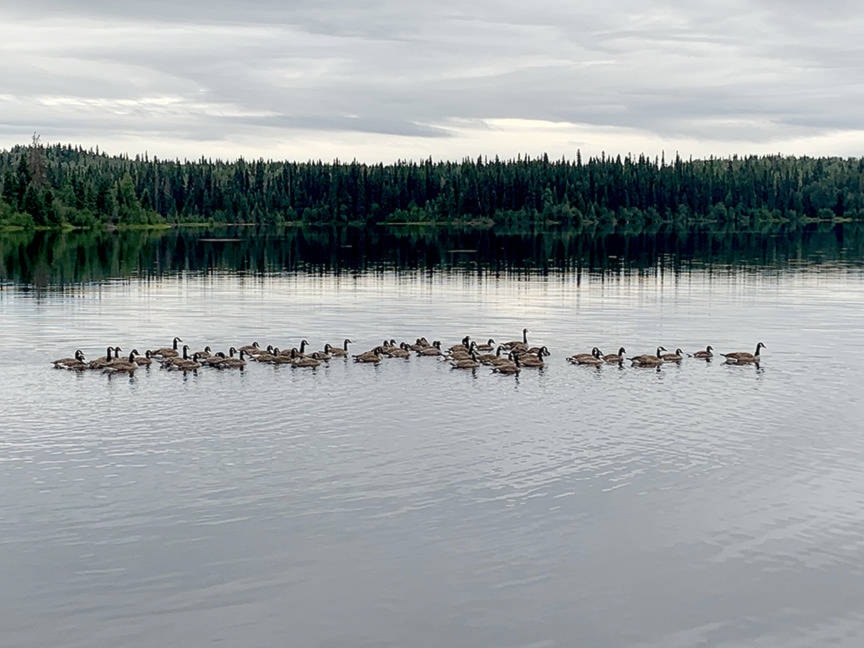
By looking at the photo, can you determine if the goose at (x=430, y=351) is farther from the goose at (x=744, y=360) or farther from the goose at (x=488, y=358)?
the goose at (x=744, y=360)

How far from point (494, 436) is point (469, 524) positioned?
9.88m

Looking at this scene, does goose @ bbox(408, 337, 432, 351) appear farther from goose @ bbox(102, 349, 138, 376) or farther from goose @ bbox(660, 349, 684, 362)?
goose @ bbox(102, 349, 138, 376)

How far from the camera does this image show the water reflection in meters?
120

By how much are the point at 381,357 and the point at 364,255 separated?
9739 cm

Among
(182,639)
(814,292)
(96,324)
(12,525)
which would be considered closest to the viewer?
(182,639)

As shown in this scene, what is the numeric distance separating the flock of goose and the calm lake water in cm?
95

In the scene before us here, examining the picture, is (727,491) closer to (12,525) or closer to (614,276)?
(12,525)

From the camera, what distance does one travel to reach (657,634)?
22.1 m

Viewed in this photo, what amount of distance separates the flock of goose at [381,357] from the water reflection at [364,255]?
46772 mm

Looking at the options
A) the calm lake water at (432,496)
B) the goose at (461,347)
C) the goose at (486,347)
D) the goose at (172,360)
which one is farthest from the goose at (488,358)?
the goose at (172,360)

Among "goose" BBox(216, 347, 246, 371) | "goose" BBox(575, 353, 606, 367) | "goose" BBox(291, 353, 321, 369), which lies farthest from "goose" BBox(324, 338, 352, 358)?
"goose" BBox(575, 353, 606, 367)

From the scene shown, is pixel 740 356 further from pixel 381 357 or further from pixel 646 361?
pixel 381 357

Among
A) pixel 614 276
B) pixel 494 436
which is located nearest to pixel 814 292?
pixel 614 276

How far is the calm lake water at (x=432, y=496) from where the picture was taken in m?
22.9
